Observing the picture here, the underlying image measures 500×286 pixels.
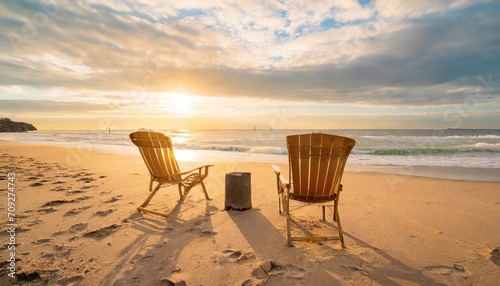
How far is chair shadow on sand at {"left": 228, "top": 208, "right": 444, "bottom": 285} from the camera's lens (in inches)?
101

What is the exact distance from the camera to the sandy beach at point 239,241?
2.60m

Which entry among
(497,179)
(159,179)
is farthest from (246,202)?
(497,179)

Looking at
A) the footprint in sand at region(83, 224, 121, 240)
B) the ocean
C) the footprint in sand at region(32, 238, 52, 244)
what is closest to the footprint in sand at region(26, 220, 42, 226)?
the footprint in sand at region(32, 238, 52, 244)

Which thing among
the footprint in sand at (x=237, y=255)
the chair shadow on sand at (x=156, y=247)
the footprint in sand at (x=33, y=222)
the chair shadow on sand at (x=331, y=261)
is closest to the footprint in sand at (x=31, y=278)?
the chair shadow on sand at (x=156, y=247)

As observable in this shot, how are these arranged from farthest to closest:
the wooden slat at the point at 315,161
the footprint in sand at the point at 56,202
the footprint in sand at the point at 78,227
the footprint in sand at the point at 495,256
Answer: the footprint in sand at the point at 56,202 < the footprint in sand at the point at 78,227 < the wooden slat at the point at 315,161 < the footprint in sand at the point at 495,256

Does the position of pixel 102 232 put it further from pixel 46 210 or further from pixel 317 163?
pixel 317 163

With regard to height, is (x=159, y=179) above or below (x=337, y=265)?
above

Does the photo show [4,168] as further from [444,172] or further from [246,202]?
[444,172]

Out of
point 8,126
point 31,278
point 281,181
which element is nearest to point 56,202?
point 31,278

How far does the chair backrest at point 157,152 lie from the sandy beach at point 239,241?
2.22 ft

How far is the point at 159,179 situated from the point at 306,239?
2.68m

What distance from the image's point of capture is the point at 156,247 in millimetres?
3209

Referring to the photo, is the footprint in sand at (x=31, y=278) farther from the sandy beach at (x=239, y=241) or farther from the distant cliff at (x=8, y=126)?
the distant cliff at (x=8, y=126)

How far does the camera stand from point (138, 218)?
4215 mm
